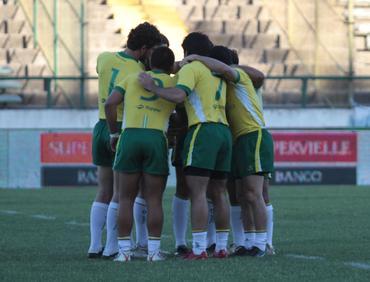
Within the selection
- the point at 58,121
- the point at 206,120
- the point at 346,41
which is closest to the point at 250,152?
the point at 206,120

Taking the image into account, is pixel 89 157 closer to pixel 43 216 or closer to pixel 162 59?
pixel 43 216

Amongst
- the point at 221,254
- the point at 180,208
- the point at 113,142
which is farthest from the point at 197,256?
the point at 113,142

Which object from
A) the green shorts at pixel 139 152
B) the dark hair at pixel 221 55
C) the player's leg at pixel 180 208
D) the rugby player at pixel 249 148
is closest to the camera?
the green shorts at pixel 139 152

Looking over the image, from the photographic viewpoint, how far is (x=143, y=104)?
9.53m

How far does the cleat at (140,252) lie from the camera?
9983 millimetres

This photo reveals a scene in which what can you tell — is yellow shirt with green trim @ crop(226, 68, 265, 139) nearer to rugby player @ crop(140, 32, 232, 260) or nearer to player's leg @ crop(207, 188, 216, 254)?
rugby player @ crop(140, 32, 232, 260)

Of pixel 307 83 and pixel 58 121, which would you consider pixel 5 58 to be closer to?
pixel 58 121

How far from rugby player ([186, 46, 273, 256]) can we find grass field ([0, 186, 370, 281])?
1.11ft

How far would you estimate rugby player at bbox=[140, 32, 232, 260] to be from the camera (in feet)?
31.0

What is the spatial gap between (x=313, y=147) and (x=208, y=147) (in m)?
14.6

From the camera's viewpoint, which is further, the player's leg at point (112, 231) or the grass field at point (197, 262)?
the player's leg at point (112, 231)

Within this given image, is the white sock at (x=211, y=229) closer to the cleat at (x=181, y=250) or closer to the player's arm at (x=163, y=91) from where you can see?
the cleat at (x=181, y=250)

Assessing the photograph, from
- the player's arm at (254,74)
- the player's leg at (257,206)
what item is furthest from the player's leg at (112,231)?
the player's arm at (254,74)

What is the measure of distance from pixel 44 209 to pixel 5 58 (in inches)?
486
